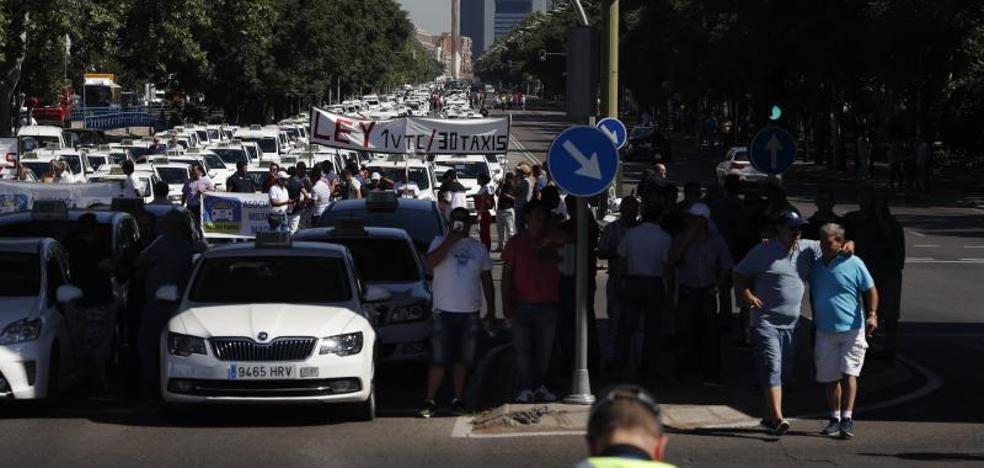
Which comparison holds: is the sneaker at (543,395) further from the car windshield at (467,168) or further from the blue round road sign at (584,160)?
the car windshield at (467,168)

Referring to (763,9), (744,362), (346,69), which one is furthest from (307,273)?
(346,69)

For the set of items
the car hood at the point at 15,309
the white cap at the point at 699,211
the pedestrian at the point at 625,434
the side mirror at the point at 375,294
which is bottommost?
the car hood at the point at 15,309

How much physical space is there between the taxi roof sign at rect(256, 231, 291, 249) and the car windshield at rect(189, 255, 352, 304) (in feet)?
0.48

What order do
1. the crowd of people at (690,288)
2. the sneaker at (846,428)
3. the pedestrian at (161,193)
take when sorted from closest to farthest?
the crowd of people at (690,288), the sneaker at (846,428), the pedestrian at (161,193)

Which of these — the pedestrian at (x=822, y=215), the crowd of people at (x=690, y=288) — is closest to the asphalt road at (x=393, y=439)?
the crowd of people at (x=690, y=288)

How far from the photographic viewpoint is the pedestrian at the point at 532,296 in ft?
45.6

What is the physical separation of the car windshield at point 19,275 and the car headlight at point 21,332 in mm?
513

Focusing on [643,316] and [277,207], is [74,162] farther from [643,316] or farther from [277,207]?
[643,316]

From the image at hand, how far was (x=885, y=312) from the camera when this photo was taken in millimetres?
16516

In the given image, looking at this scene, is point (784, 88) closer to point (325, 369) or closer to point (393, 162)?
point (325, 369)

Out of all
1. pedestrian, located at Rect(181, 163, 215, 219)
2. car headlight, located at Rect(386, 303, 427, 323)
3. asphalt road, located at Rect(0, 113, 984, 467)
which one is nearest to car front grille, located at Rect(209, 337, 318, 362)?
asphalt road, located at Rect(0, 113, 984, 467)

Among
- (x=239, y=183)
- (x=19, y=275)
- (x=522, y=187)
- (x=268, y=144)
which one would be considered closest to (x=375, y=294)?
(x=19, y=275)

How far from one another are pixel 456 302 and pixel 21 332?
11.2ft

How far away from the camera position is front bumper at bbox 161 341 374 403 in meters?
13.1
